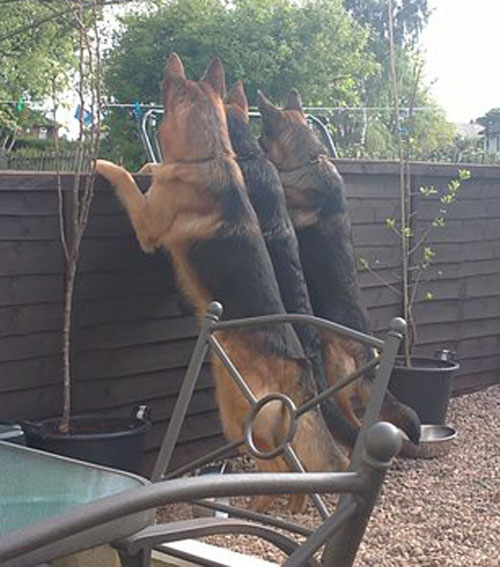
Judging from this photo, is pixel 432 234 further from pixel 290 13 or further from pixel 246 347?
pixel 290 13

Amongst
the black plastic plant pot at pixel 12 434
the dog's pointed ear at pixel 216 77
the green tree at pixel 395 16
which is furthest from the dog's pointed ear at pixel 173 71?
the green tree at pixel 395 16

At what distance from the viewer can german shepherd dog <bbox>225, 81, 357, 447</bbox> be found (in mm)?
3818

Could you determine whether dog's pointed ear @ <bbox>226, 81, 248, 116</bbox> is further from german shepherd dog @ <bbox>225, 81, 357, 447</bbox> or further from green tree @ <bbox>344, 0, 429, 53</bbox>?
green tree @ <bbox>344, 0, 429, 53</bbox>

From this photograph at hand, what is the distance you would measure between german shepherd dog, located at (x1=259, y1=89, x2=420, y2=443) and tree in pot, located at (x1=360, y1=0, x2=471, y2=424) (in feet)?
1.75

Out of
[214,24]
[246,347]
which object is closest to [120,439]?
[246,347]

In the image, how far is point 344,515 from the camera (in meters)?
1.08

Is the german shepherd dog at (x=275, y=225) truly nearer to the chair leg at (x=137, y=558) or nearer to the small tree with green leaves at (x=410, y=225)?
the small tree with green leaves at (x=410, y=225)

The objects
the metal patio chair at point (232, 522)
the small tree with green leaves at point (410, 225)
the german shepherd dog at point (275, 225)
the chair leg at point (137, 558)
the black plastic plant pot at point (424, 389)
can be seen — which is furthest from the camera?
the small tree with green leaves at point (410, 225)

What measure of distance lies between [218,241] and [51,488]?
6.36 ft

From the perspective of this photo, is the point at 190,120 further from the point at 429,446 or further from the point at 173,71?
the point at 429,446

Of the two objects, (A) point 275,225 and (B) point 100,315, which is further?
(A) point 275,225

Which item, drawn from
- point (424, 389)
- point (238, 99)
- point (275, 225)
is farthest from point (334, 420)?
point (238, 99)

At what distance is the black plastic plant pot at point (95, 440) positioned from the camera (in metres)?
3.11

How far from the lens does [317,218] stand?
426 cm
